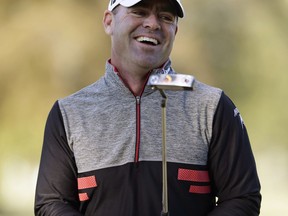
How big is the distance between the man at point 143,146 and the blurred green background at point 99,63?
7.35 meters

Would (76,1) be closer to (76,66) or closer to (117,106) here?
(76,66)

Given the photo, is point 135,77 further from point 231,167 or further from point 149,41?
point 231,167

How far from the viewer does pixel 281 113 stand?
10633 mm

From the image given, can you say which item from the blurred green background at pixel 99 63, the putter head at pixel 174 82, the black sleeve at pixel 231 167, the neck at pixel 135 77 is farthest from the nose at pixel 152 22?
the blurred green background at pixel 99 63

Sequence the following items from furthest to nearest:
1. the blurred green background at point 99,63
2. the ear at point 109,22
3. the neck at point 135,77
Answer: the blurred green background at point 99,63 → the ear at point 109,22 → the neck at point 135,77

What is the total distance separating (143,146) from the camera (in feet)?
8.96

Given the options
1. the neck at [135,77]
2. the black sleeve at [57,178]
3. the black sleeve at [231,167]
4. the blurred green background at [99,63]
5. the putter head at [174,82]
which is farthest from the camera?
the blurred green background at [99,63]

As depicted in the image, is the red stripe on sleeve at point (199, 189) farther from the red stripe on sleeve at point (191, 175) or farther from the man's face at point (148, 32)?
the man's face at point (148, 32)

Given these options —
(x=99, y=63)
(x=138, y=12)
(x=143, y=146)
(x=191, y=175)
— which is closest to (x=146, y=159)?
(x=143, y=146)

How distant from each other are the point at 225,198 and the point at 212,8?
8.33 m

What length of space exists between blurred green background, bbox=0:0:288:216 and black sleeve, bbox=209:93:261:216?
749 centimetres

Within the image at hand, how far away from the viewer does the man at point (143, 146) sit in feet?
8.80

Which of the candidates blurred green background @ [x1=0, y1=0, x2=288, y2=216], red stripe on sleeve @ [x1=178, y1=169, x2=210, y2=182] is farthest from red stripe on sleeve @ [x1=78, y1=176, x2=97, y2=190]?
blurred green background @ [x1=0, y1=0, x2=288, y2=216]

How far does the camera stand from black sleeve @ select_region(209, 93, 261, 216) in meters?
2.67
